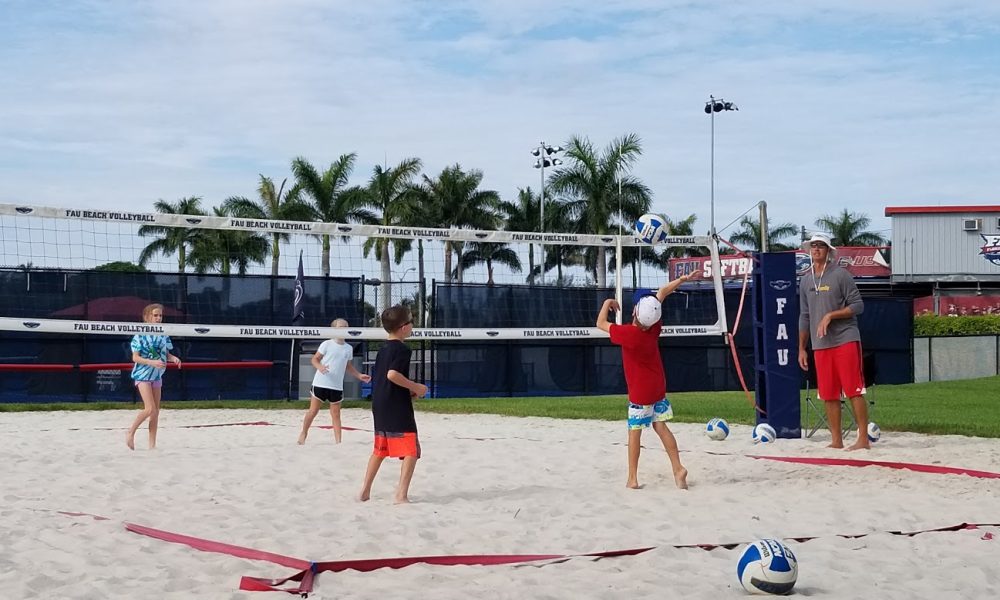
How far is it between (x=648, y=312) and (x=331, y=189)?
38.4 meters

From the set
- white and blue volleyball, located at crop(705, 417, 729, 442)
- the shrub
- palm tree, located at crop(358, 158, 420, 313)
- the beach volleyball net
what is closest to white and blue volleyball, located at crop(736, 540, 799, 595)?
white and blue volleyball, located at crop(705, 417, 729, 442)

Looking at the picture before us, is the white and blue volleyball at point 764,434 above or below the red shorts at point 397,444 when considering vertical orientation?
below

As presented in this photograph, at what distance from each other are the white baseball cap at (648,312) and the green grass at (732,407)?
481 cm

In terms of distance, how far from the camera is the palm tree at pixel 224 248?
46.7m

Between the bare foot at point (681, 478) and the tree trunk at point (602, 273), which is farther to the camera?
the tree trunk at point (602, 273)

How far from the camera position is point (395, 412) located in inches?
254

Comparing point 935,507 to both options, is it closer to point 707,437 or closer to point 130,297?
point 707,437

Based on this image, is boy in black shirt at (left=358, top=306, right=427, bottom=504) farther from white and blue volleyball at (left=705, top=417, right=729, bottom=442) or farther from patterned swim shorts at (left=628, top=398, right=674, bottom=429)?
white and blue volleyball at (left=705, top=417, right=729, bottom=442)

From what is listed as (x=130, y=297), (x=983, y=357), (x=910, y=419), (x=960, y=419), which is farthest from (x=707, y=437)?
(x=983, y=357)

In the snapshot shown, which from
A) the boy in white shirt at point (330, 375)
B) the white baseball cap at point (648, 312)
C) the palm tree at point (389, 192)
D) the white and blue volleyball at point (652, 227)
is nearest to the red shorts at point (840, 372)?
the white and blue volleyball at point (652, 227)

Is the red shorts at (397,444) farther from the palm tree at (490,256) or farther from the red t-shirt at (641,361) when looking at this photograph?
the palm tree at (490,256)

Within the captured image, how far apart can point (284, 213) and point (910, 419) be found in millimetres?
36091

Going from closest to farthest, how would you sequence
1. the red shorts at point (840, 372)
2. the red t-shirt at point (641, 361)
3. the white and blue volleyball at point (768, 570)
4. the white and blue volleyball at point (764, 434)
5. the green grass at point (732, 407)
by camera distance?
the white and blue volleyball at point (768, 570) < the red t-shirt at point (641, 361) < the red shorts at point (840, 372) < the white and blue volleyball at point (764, 434) < the green grass at point (732, 407)

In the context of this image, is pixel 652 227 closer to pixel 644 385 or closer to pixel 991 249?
pixel 644 385
